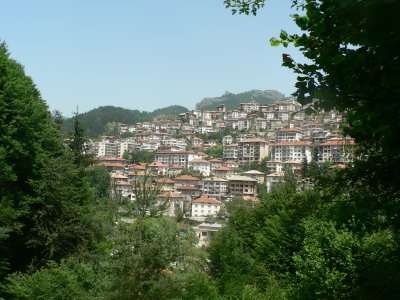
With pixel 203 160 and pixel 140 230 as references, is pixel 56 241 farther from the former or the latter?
pixel 203 160

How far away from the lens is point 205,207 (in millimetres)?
67312

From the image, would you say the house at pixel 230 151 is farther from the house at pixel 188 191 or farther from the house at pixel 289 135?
the house at pixel 188 191

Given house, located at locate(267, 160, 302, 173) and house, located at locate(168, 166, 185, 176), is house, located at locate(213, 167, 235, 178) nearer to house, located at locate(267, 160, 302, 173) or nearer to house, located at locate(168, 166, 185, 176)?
house, located at locate(267, 160, 302, 173)

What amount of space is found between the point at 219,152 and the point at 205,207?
50589 millimetres

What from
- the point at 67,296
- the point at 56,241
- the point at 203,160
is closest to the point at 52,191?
the point at 56,241

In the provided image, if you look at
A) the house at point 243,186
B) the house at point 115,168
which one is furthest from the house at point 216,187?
the house at point 115,168

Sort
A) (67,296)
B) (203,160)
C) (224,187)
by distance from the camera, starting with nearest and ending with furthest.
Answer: (67,296) < (224,187) < (203,160)

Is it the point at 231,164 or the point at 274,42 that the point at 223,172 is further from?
the point at 274,42

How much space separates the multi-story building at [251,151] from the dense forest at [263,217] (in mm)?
80031

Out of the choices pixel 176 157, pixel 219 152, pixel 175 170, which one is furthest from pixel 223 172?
pixel 219 152

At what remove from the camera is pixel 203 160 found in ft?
333

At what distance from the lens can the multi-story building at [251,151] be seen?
101 meters

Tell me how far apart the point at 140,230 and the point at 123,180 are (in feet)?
253

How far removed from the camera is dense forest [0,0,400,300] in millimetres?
2705
